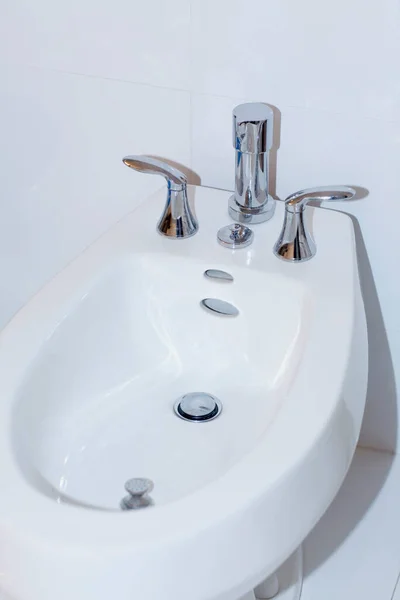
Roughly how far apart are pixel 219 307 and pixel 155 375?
102 mm

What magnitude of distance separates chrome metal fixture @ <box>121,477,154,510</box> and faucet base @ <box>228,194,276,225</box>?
0.30 meters

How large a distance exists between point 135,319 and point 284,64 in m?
0.32

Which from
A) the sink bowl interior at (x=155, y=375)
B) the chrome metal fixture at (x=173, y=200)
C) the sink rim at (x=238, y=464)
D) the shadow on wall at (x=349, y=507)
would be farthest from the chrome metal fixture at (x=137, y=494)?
the shadow on wall at (x=349, y=507)

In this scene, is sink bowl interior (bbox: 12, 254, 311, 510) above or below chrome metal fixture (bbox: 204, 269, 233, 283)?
below

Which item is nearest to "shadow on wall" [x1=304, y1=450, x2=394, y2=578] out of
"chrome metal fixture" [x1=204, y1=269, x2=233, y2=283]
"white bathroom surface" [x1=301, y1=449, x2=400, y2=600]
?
"white bathroom surface" [x1=301, y1=449, x2=400, y2=600]

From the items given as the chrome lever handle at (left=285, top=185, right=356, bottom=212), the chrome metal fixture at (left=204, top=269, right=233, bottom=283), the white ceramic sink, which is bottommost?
the white ceramic sink

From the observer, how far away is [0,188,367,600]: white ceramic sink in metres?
0.54

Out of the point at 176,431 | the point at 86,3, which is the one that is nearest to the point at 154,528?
the point at 176,431

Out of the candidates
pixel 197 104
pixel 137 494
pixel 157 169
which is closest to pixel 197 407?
pixel 137 494

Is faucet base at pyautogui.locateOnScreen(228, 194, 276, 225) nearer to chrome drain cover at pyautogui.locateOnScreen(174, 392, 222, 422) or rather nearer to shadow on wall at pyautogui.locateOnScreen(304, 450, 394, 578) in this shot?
chrome drain cover at pyautogui.locateOnScreen(174, 392, 222, 422)

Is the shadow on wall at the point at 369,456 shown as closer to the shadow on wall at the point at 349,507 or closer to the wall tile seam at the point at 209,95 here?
the shadow on wall at the point at 349,507

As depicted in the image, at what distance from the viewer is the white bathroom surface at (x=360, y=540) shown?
99 cm

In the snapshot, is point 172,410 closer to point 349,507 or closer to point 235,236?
point 235,236

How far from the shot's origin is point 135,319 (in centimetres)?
86
